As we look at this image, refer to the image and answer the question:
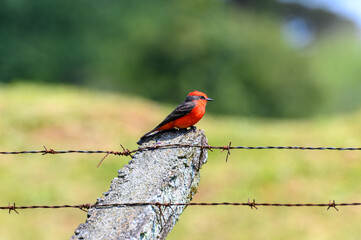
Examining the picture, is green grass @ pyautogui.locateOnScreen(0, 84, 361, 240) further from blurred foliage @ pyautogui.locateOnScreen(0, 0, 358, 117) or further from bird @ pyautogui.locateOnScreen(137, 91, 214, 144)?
blurred foliage @ pyautogui.locateOnScreen(0, 0, 358, 117)

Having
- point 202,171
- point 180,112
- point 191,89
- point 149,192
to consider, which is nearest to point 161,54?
point 191,89

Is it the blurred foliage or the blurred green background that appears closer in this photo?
the blurred green background

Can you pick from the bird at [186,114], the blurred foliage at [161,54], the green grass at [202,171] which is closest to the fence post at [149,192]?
the bird at [186,114]

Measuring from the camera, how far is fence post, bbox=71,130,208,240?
128 inches

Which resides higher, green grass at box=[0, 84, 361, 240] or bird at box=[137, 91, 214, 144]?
green grass at box=[0, 84, 361, 240]

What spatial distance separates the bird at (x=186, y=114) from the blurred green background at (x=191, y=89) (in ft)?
20.5

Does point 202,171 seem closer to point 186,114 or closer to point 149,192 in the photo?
point 186,114

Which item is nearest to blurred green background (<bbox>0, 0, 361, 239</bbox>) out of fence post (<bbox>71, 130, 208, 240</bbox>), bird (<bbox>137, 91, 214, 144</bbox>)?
bird (<bbox>137, 91, 214, 144</bbox>)

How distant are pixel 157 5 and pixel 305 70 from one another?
12137mm

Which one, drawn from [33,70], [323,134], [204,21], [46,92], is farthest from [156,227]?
[204,21]

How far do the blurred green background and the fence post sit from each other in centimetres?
717

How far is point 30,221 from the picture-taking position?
1095 centimetres

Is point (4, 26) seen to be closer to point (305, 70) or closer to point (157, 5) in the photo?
point (157, 5)

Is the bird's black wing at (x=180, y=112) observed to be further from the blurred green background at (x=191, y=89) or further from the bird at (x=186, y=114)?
the blurred green background at (x=191, y=89)
